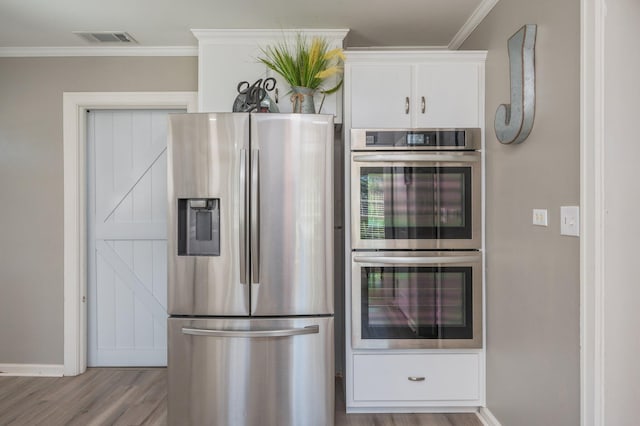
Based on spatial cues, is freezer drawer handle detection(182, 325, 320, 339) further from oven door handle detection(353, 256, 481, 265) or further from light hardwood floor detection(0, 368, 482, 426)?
light hardwood floor detection(0, 368, 482, 426)

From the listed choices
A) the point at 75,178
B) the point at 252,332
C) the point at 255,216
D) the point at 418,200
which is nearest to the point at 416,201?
the point at 418,200

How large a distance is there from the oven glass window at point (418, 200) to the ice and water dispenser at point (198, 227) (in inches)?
33.3

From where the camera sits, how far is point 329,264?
211 cm

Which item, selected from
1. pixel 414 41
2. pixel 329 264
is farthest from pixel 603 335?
pixel 414 41

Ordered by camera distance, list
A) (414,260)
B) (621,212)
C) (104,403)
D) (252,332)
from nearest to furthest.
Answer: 1. (621,212)
2. (252,332)
3. (414,260)
4. (104,403)

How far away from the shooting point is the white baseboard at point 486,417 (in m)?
2.23

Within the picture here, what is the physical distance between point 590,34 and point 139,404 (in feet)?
10.2

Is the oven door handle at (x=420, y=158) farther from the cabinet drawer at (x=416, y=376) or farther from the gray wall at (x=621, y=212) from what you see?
the cabinet drawer at (x=416, y=376)

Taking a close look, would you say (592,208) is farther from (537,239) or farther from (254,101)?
(254,101)

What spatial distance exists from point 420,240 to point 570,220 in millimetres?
883

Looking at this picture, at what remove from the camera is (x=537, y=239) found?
180 centimetres

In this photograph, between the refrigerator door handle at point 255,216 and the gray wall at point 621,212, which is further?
the refrigerator door handle at point 255,216

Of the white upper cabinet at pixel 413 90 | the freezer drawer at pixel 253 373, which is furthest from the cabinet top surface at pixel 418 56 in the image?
the freezer drawer at pixel 253 373

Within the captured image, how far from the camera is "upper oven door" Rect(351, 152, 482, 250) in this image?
231 centimetres
